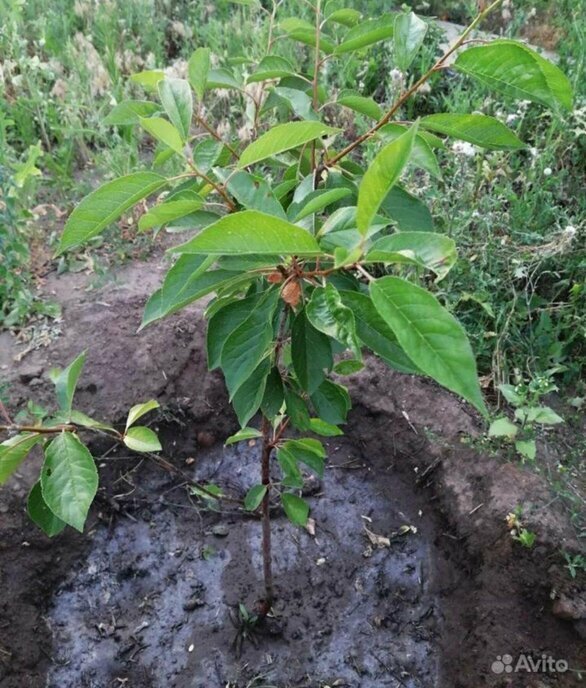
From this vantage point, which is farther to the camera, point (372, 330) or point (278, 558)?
point (278, 558)

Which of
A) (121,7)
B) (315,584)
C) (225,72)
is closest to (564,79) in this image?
(225,72)

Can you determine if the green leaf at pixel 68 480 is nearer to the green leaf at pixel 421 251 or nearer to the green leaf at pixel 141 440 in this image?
the green leaf at pixel 141 440

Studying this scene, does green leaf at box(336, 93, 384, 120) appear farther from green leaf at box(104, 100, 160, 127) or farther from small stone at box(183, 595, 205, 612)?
small stone at box(183, 595, 205, 612)

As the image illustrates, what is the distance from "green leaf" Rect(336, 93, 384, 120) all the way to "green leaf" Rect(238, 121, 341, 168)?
217 mm

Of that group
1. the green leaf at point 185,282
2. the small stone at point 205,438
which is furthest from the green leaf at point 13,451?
the small stone at point 205,438

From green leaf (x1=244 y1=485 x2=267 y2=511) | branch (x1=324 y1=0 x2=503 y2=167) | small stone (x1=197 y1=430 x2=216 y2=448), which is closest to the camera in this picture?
branch (x1=324 y1=0 x2=503 y2=167)

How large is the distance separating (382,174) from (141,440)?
84 centimetres

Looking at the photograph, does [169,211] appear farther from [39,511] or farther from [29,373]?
[29,373]

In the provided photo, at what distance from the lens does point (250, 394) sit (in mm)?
1103

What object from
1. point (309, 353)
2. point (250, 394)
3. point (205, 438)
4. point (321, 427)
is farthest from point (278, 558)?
point (309, 353)

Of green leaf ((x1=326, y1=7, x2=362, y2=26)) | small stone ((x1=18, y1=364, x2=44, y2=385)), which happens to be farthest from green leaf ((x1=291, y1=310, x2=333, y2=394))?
small stone ((x1=18, y1=364, x2=44, y2=385))

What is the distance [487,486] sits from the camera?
1.85 meters

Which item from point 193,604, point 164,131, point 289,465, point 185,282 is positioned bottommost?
point 193,604

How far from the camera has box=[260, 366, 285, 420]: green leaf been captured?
3.97 ft
